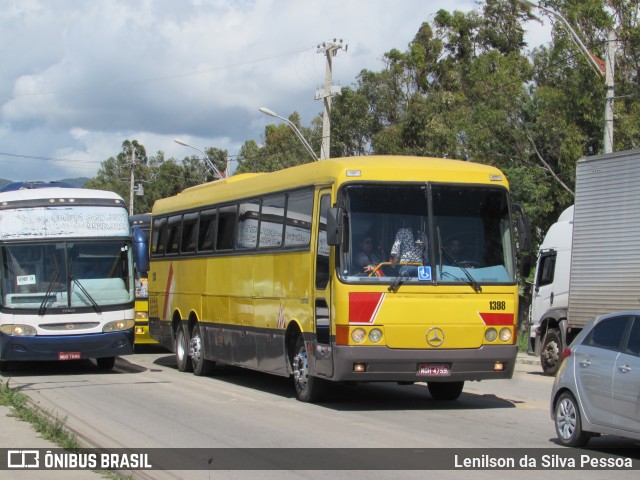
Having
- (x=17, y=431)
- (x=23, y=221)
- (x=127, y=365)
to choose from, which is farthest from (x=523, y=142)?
(x=17, y=431)

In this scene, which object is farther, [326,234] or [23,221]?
[23,221]

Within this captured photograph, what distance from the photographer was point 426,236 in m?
13.6

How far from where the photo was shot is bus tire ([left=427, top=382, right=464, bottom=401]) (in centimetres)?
1536

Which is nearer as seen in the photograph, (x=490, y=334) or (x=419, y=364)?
(x=419, y=364)

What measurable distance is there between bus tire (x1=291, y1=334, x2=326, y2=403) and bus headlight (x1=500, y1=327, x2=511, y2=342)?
263cm

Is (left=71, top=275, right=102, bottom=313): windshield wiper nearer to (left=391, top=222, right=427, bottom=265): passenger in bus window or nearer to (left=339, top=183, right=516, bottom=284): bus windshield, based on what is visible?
(left=339, top=183, right=516, bottom=284): bus windshield

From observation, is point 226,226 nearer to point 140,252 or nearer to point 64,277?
point 140,252

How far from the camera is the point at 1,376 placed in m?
19.6

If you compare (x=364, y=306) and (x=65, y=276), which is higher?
(x=65, y=276)

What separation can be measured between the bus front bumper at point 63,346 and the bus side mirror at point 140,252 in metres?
1.24

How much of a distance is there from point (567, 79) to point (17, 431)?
28257 millimetres

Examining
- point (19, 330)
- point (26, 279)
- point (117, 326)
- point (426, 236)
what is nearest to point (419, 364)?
point (426, 236)

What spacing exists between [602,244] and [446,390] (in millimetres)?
4949

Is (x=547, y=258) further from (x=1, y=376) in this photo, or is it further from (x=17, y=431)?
(x=17, y=431)
